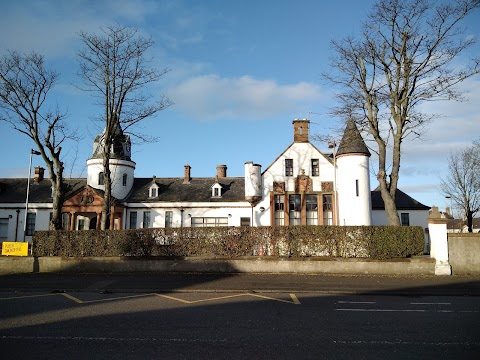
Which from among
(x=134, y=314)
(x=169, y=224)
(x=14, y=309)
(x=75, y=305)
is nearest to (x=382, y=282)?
(x=134, y=314)

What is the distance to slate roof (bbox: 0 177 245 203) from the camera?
123 ft

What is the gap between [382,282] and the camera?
16.6 metres

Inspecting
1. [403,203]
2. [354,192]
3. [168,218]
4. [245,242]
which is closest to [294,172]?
[354,192]

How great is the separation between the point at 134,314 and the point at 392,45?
69.2 feet

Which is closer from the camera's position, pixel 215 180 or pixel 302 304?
pixel 302 304

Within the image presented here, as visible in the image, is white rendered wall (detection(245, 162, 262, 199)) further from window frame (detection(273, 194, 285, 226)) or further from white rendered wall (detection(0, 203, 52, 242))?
white rendered wall (detection(0, 203, 52, 242))

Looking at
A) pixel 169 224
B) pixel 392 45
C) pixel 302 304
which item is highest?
pixel 392 45

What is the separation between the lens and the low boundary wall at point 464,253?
1861cm

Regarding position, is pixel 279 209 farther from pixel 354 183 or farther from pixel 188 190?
pixel 188 190

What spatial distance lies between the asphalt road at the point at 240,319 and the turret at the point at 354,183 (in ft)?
45.6

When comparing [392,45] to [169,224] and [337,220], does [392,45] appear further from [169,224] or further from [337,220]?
[169,224]

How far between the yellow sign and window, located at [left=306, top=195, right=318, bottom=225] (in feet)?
68.6

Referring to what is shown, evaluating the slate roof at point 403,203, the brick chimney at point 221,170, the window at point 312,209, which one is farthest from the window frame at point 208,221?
the slate roof at point 403,203

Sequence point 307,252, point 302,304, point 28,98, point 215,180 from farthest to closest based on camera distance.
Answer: point 215,180, point 28,98, point 307,252, point 302,304
